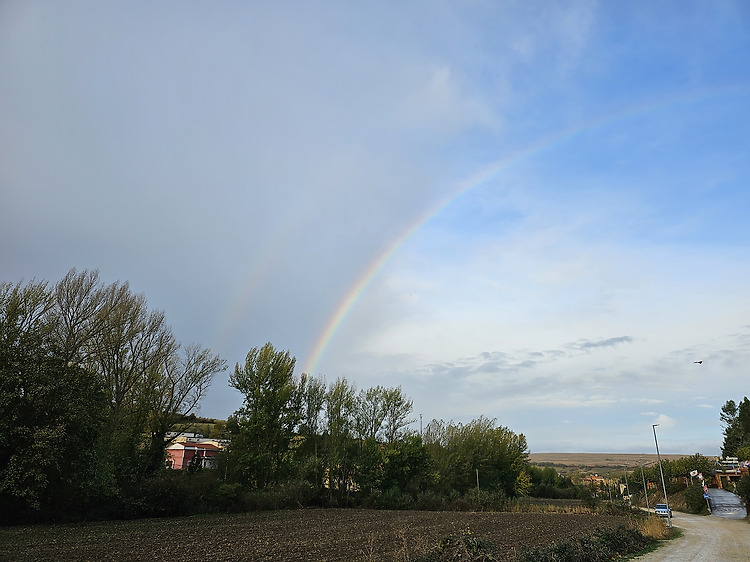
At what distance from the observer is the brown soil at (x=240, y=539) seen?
15359 mm

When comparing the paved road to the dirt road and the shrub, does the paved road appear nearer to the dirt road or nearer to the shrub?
the dirt road

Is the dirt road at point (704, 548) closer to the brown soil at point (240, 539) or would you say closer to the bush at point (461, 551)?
the brown soil at point (240, 539)

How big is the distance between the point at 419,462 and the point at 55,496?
34911 mm

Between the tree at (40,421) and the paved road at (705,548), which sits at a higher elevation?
the tree at (40,421)

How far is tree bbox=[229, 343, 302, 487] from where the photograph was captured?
3944cm

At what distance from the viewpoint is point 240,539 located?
63.7ft


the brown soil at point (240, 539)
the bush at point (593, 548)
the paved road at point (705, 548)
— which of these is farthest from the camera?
the paved road at point (705, 548)

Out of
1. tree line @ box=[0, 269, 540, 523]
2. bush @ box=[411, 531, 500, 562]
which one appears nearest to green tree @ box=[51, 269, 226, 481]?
tree line @ box=[0, 269, 540, 523]

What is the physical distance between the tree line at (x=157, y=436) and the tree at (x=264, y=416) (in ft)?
0.28

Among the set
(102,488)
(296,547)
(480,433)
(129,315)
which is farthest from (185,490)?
(480,433)

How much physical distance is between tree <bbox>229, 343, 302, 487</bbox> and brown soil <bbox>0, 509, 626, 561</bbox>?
398 inches

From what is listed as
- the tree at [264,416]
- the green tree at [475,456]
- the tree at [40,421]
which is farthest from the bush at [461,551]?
the green tree at [475,456]

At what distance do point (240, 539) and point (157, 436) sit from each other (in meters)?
16.7

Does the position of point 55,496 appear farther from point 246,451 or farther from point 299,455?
point 299,455
